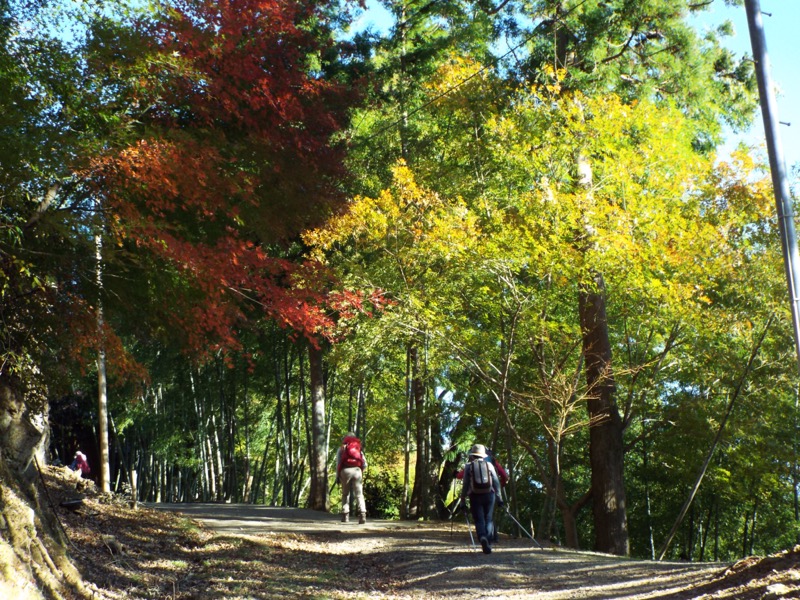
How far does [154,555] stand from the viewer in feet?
31.8

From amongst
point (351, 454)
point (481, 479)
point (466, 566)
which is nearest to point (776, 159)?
point (466, 566)

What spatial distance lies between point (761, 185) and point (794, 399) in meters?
5.57

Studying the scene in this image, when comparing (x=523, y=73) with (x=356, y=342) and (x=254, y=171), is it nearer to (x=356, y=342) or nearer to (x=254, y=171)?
(x=356, y=342)

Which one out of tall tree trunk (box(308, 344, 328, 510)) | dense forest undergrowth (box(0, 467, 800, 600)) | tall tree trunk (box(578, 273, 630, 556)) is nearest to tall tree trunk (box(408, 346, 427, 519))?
tall tree trunk (box(308, 344, 328, 510))

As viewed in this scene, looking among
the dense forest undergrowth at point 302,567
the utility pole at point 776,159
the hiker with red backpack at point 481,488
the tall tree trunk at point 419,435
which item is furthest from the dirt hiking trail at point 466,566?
the tall tree trunk at point 419,435

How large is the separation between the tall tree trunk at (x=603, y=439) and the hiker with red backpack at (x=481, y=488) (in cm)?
409

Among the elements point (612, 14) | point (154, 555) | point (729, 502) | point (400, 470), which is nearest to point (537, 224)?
point (612, 14)

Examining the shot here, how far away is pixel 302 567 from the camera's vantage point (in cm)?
1014

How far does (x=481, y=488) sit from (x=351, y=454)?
149 inches

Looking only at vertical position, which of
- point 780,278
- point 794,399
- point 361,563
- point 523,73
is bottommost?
point 361,563

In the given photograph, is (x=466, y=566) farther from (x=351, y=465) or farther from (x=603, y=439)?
(x=603, y=439)

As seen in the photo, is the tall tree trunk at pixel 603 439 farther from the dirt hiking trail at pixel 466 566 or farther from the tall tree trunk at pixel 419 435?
the tall tree trunk at pixel 419 435

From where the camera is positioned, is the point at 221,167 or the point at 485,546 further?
the point at 485,546

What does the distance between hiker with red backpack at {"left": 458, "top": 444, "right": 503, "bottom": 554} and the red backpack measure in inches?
135
